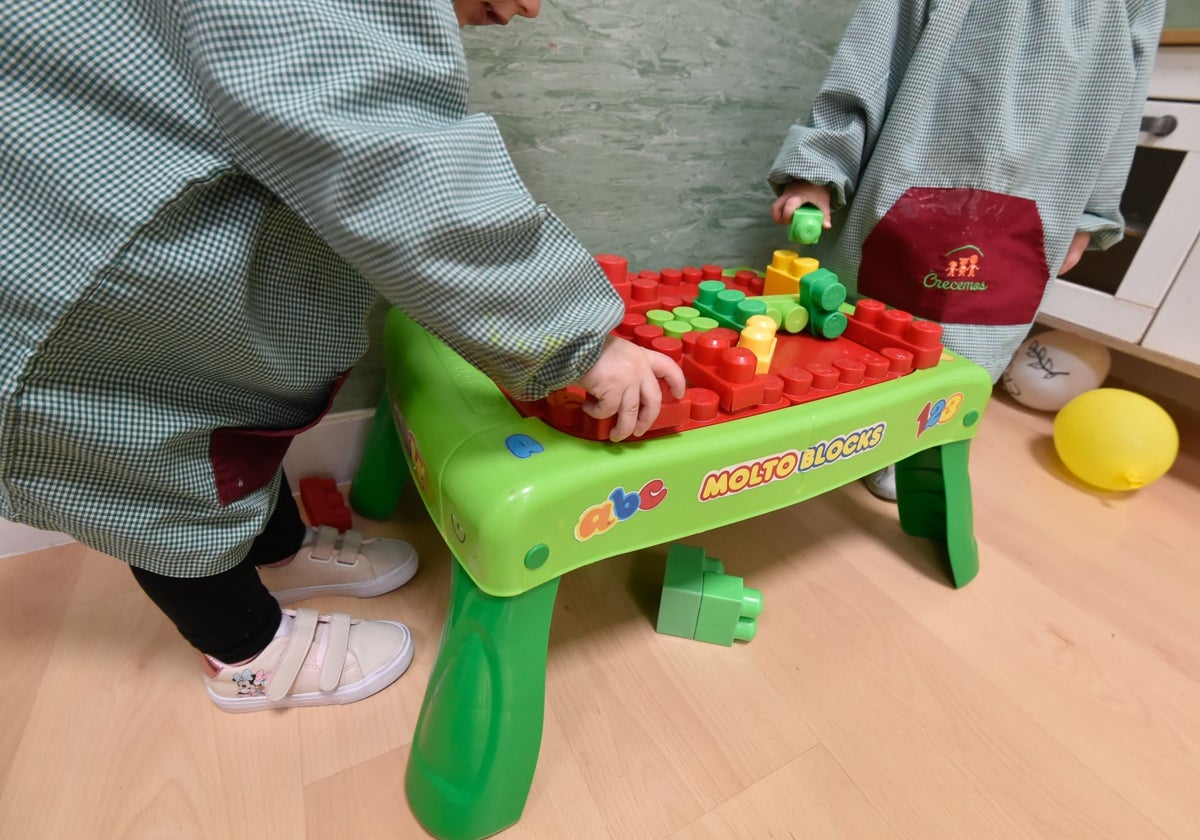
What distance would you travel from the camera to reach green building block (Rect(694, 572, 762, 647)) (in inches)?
24.6

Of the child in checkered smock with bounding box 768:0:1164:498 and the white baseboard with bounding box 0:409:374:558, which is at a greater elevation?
the child in checkered smock with bounding box 768:0:1164:498

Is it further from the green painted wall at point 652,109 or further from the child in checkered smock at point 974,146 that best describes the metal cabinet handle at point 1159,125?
the green painted wall at point 652,109

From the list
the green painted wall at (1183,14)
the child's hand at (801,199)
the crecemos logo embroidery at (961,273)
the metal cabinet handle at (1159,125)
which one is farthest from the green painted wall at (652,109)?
the green painted wall at (1183,14)

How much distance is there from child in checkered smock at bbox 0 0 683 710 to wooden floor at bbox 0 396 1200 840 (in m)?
0.18

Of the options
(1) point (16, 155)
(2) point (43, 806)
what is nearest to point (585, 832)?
(2) point (43, 806)

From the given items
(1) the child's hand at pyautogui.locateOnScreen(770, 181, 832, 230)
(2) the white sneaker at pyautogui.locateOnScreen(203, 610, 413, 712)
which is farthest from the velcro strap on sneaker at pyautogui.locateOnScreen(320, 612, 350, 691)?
(1) the child's hand at pyautogui.locateOnScreen(770, 181, 832, 230)

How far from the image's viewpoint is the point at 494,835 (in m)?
0.47

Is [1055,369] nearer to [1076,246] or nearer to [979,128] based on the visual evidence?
[1076,246]

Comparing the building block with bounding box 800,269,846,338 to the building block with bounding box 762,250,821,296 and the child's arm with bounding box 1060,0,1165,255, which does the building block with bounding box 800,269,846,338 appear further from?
the child's arm with bounding box 1060,0,1165,255

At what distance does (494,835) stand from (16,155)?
0.51 metres

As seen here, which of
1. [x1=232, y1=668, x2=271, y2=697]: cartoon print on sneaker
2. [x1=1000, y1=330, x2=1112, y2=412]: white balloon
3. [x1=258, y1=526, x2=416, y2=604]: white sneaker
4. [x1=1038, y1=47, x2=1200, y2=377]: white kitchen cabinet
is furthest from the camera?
[x1=1000, y1=330, x2=1112, y2=412]: white balloon

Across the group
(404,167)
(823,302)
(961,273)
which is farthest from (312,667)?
(961,273)

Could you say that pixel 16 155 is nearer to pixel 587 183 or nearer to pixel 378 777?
pixel 378 777

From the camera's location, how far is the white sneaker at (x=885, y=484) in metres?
0.89
